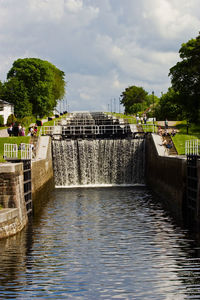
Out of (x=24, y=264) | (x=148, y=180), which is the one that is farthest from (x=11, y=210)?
(x=148, y=180)

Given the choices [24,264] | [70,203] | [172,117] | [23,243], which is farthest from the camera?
[172,117]

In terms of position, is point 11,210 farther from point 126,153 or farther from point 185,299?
point 126,153

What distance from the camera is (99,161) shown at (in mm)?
46562

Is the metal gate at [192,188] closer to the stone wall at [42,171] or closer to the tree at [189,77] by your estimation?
the stone wall at [42,171]

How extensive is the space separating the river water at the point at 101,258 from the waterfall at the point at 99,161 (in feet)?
58.1

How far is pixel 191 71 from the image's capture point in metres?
57.2

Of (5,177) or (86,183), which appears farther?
(86,183)

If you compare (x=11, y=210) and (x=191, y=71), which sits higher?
(x=191, y=71)

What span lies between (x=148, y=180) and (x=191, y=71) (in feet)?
60.5

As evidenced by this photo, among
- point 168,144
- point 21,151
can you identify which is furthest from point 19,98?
point 21,151

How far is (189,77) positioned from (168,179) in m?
28.4

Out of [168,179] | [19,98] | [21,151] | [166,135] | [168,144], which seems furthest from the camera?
[19,98]

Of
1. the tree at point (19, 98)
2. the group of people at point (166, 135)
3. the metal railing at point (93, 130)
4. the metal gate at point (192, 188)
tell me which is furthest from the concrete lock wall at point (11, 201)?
the tree at point (19, 98)

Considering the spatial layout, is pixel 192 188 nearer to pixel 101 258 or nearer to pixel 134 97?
pixel 101 258
